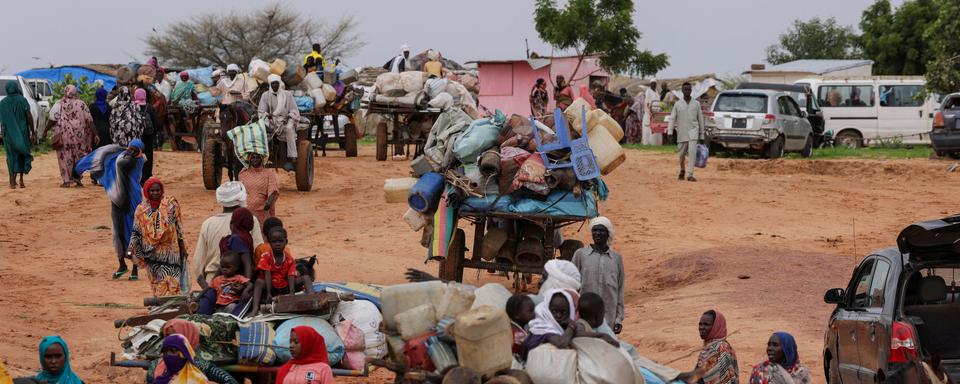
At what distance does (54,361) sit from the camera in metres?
Answer: 6.43

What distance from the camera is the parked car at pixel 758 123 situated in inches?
1024

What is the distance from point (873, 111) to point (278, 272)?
24465 mm

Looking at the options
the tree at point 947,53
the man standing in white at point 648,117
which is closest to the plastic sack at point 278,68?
the man standing in white at point 648,117

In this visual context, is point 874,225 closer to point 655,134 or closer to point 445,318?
point 445,318

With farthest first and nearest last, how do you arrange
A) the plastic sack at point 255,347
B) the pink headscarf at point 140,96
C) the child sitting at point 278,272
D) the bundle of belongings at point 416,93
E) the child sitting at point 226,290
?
the bundle of belongings at point 416,93
the pink headscarf at point 140,96
the child sitting at point 278,272
the child sitting at point 226,290
the plastic sack at point 255,347

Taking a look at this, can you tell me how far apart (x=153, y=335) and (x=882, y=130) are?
84.6 feet

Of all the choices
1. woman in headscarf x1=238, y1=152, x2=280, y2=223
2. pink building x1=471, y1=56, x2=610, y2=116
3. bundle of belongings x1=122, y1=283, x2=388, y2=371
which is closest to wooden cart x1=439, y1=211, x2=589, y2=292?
woman in headscarf x1=238, y1=152, x2=280, y2=223

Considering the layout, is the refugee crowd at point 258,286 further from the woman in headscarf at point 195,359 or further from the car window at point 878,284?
the car window at point 878,284

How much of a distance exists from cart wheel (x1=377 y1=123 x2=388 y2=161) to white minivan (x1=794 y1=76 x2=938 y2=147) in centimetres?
1031

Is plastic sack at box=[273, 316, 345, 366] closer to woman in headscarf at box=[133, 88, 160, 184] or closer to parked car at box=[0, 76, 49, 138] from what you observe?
woman in headscarf at box=[133, 88, 160, 184]

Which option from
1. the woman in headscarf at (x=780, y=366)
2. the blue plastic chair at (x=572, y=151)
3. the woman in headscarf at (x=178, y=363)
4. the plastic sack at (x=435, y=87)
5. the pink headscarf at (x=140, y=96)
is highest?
the plastic sack at (x=435, y=87)

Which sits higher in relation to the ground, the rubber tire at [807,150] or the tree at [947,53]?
the tree at [947,53]

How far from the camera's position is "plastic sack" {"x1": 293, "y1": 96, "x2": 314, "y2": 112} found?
23.2 meters

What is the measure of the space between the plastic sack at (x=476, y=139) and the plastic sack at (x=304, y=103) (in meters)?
11.7
